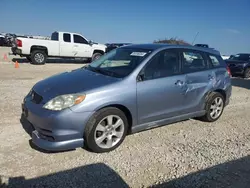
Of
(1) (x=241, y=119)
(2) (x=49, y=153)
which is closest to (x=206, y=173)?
(2) (x=49, y=153)

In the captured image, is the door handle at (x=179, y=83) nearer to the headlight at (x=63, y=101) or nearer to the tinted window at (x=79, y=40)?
the headlight at (x=63, y=101)

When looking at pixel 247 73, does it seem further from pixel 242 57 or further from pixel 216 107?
pixel 216 107

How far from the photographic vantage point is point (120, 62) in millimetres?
4594

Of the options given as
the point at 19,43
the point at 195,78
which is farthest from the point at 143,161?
the point at 19,43

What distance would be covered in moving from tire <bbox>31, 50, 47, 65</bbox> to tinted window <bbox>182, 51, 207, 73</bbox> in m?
12.0

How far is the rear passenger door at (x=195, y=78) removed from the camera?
475 centimetres

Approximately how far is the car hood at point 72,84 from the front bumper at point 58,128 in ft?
1.00

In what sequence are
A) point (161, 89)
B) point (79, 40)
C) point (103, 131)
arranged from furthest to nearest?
point (79, 40), point (161, 89), point (103, 131)

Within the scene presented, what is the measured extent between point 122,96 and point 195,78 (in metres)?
1.78

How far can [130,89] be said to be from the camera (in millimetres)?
3910

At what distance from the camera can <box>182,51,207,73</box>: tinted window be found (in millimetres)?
4793

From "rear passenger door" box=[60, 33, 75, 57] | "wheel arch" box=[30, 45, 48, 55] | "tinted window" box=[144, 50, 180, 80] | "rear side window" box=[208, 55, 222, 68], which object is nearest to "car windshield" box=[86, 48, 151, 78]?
"tinted window" box=[144, 50, 180, 80]

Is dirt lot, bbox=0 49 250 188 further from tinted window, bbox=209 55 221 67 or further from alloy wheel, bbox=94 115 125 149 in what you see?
Answer: tinted window, bbox=209 55 221 67

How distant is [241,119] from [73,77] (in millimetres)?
4086
